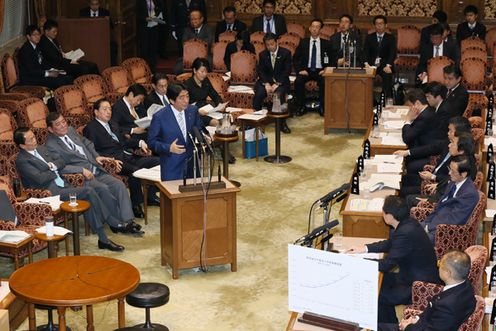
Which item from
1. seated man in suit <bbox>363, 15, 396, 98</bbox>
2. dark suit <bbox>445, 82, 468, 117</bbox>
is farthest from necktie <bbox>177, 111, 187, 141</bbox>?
seated man in suit <bbox>363, 15, 396, 98</bbox>

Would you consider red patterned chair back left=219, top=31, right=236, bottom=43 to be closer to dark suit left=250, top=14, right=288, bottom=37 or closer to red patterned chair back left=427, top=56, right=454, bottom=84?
dark suit left=250, top=14, right=288, bottom=37

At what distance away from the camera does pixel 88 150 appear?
1050 cm

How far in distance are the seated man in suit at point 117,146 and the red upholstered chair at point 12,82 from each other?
2723mm

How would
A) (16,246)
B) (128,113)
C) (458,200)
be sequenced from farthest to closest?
(128,113)
(458,200)
(16,246)

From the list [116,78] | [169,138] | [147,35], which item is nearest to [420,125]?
[169,138]

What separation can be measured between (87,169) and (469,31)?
8270 millimetres

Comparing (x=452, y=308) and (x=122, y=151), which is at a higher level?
(x=122, y=151)

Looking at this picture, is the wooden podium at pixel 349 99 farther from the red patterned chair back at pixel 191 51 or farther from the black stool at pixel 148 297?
the black stool at pixel 148 297

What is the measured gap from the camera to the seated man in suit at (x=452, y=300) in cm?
649

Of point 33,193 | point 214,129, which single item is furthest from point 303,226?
point 33,193

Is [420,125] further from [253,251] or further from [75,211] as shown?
[75,211]

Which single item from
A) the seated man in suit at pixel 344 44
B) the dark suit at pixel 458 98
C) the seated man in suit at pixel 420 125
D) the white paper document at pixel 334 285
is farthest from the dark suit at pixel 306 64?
the white paper document at pixel 334 285

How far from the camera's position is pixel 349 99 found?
1419cm

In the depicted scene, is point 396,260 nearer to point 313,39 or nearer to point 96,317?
point 96,317
